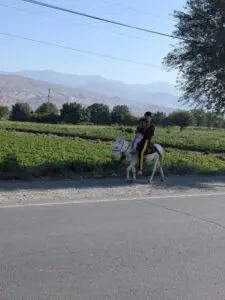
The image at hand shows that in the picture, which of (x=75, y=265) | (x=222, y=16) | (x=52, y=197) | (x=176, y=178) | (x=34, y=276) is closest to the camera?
(x=34, y=276)

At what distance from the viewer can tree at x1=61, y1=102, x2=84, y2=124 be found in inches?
2198

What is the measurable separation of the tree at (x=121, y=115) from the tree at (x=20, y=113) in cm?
909

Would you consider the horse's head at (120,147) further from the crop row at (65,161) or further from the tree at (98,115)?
the tree at (98,115)

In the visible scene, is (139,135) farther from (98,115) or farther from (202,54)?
(98,115)

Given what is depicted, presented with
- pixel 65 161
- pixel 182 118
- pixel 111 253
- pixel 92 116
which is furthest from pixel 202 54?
pixel 92 116

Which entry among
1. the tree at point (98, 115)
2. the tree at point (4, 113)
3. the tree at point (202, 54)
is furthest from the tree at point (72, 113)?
the tree at point (202, 54)

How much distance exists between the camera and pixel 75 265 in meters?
6.48

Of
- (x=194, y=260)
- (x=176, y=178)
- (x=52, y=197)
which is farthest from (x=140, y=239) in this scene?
(x=176, y=178)

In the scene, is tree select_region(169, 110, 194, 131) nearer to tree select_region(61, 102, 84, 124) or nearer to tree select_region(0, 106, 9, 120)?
tree select_region(61, 102, 84, 124)

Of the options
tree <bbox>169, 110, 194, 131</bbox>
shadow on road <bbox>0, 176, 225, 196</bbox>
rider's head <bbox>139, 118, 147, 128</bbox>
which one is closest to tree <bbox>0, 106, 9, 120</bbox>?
tree <bbox>169, 110, 194, 131</bbox>

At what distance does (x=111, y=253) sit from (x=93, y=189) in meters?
5.93

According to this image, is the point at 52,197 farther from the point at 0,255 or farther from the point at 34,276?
the point at 34,276

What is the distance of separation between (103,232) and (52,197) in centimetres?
342

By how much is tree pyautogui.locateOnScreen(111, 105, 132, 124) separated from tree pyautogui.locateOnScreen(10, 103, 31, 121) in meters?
9.09
